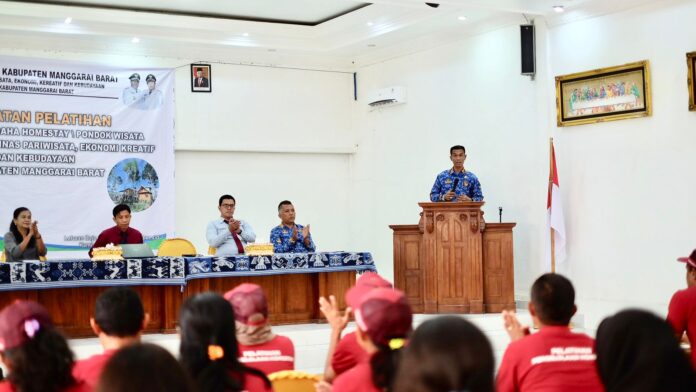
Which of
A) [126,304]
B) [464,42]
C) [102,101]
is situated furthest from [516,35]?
[126,304]

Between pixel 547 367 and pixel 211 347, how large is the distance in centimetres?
113

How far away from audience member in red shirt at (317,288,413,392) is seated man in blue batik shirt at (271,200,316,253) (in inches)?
271

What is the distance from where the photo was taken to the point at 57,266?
795cm

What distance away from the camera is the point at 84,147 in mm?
11406

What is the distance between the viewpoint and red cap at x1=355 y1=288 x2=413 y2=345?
2.52 metres

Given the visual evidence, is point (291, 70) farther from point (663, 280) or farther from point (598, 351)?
point (598, 351)

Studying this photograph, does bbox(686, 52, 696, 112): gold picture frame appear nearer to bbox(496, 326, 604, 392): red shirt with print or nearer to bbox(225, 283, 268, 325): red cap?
bbox(496, 326, 604, 392): red shirt with print

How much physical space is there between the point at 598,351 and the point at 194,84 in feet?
34.0

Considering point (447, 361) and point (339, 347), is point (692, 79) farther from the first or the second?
point (447, 361)

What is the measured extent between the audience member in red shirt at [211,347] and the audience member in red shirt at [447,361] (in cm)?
113

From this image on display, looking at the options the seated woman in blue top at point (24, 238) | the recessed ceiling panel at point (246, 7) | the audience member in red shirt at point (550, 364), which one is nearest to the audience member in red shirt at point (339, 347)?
the audience member in red shirt at point (550, 364)

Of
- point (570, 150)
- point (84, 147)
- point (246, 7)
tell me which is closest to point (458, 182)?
point (570, 150)

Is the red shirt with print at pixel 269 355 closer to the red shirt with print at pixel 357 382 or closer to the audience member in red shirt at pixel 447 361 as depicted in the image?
the red shirt with print at pixel 357 382

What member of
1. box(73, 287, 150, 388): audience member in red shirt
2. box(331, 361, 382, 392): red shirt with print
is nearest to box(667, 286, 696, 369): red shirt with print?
box(331, 361, 382, 392): red shirt with print
